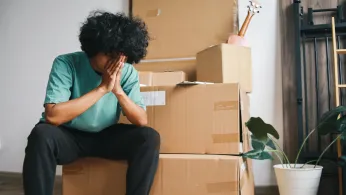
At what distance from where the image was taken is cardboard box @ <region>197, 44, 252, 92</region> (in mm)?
1586

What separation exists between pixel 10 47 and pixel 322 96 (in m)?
2.03

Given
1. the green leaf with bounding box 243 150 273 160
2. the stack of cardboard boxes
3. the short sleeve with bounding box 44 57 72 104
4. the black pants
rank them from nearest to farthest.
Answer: the black pants < the short sleeve with bounding box 44 57 72 104 < the stack of cardboard boxes < the green leaf with bounding box 243 150 273 160

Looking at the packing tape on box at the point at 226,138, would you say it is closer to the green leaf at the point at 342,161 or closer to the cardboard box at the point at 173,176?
the cardboard box at the point at 173,176

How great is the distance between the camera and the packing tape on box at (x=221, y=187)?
1267mm

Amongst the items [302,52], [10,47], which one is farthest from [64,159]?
[10,47]

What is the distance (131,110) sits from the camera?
125 centimetres

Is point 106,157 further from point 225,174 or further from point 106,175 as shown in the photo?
point 225,174

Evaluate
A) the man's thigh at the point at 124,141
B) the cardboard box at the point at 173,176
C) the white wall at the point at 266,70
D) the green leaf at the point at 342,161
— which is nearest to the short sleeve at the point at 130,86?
the man's thigh at the point at 124,141

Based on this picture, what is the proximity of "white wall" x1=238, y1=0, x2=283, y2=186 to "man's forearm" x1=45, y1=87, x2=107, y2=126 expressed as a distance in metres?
1.03

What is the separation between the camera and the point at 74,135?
1.25 meters

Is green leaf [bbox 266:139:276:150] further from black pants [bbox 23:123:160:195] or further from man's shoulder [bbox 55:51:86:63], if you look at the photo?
man's shoulder [bbox 55:51:86:63]

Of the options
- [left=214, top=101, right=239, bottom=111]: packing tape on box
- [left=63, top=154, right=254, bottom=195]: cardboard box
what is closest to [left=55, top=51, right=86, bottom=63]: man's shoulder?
[left=63, top=154, right=254, bottom=195]: cardboard box

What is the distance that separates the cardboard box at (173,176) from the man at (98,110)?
0.08 m

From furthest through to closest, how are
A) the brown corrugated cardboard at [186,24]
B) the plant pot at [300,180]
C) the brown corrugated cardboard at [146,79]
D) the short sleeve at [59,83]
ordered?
the brown corrugated cardboard at [186,24] → the brown corrugated cardboard at [146,79] → the plant pot at [300,180] → the short sleeve at [59,83]
